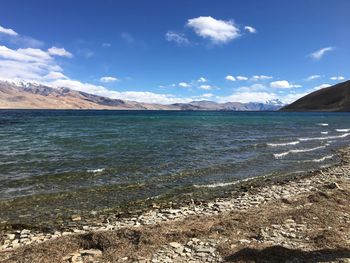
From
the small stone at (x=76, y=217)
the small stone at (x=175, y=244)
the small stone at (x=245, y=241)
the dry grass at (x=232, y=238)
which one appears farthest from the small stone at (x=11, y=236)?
the small stone at (x=245, y=241)

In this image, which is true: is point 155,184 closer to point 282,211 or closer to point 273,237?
point 282,211

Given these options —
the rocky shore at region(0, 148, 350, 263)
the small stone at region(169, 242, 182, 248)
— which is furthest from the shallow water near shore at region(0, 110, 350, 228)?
the small stone at region(169, 242, 182, 248)

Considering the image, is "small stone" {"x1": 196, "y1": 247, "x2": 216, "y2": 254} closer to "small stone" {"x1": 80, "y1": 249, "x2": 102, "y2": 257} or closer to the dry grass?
the dry grass

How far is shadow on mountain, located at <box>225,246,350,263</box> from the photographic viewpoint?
9.25 meters

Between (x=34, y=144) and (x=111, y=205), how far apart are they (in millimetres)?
24706

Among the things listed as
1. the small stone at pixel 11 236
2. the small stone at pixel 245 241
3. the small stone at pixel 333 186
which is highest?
the small stone at pixel 333 186

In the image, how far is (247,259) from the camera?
929 centimetres

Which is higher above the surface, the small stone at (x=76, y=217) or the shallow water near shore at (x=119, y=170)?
the shallow water near shore at (x=119, y=170)

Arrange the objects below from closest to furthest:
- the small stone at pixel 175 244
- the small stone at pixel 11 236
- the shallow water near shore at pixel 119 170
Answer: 1. the small stone at pixel 175 244
2. the small stone at pixel 11 236
3. the shallow water near shore at pixel 119 170

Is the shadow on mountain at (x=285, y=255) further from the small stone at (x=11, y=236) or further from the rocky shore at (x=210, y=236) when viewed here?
the small stone at (x=11, y=236)

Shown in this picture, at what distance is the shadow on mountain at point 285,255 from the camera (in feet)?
30.3

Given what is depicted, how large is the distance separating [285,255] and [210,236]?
2.51m

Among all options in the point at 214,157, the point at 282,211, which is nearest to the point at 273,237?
the point at 282,211

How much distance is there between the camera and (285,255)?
951 centimetres
